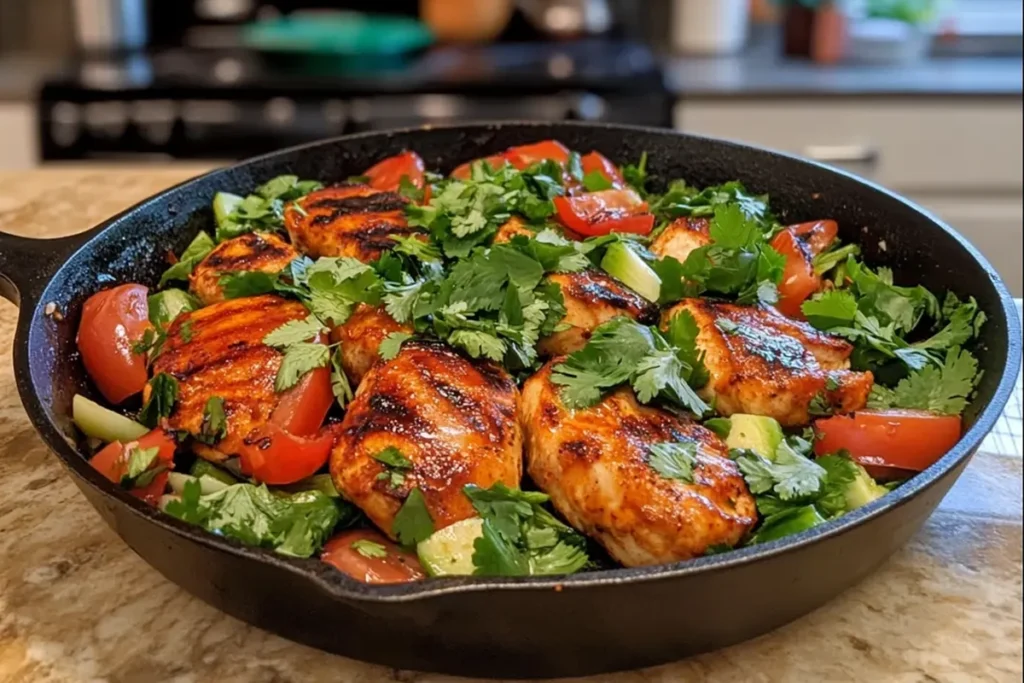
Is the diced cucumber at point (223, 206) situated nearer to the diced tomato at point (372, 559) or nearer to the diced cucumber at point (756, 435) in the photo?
the diced tomato at point (372, 559)

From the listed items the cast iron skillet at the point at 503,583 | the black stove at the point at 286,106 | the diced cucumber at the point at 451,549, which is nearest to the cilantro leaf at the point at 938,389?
the cast iron skillet at the point at 503,583

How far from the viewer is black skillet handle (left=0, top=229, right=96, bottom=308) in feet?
5.15

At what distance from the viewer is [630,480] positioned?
1279 millimetres

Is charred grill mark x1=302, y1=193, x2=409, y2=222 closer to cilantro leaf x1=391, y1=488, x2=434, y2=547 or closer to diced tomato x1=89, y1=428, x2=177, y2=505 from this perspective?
diced tomato x1=89, y1=428, x2=177, y2=505

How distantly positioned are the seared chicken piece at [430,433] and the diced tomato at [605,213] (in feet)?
1.40

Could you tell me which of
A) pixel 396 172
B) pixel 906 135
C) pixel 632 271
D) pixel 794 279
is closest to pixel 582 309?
pixel 632 271

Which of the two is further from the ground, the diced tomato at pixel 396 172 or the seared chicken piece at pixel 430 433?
the diced tomato at pixel 396 172

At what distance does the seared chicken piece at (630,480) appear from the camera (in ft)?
4.09

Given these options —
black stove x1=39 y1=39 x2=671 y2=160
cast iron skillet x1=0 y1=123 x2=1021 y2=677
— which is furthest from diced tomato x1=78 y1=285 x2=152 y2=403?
black stove x1=39 y1=39 x2=671 y2=160

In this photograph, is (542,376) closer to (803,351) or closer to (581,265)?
(581,265)

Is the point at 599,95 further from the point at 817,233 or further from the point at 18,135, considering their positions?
the point at 18,135

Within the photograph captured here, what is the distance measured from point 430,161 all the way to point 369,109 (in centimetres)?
161

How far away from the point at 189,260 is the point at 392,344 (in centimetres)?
59

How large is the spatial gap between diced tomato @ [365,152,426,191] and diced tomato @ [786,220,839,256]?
729mm
